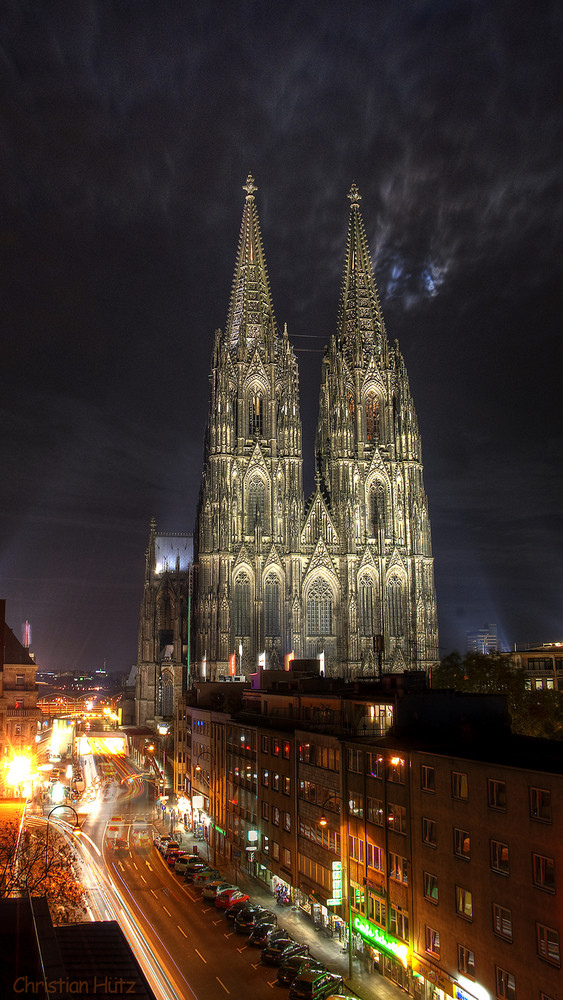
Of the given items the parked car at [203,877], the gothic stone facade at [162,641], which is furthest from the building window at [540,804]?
the gothic stone facade at [162,641]

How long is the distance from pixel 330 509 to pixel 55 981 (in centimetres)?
8576

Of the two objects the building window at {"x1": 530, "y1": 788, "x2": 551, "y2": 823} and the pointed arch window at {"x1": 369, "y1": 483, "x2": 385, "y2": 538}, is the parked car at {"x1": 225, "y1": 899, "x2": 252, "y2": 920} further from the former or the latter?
the pointed arch window at {"x1": 369, "y1": 483, "x2": 385, "y2": 538}

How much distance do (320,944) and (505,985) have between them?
1348 cm

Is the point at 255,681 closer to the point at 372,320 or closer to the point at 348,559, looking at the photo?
the point at 348,559

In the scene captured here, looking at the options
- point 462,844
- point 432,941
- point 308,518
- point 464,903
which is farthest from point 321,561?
point 464,903

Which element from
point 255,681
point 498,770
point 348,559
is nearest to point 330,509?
point 348,559

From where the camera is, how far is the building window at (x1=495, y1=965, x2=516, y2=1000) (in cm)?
2536

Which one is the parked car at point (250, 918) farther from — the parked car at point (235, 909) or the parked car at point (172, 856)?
the parked car at point (172, 856)

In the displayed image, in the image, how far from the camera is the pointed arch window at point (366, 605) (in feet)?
317

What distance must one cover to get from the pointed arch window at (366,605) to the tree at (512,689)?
26.4 m

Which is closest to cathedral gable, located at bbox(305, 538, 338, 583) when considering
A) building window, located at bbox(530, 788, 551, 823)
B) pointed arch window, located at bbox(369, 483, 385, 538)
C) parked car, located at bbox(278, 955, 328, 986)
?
pointed arch window, located at bbox(369, 483, 385, 538)

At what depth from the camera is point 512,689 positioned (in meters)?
58.8

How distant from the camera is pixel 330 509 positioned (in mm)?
100250

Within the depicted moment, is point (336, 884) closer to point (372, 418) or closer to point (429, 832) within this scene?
point (429, 832)
